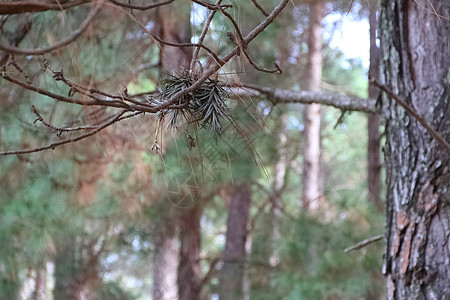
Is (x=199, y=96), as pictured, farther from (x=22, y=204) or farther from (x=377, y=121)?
(x=377, y=121)

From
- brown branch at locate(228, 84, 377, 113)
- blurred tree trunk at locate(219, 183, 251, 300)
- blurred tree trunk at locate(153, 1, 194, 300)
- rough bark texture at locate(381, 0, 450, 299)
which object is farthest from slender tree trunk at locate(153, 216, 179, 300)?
rough bark texture at locate(381, 0, 450, 299)

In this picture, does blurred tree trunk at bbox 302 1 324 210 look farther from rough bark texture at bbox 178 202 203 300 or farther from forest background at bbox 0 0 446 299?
rough bark texture at bbox 178 202 203 300

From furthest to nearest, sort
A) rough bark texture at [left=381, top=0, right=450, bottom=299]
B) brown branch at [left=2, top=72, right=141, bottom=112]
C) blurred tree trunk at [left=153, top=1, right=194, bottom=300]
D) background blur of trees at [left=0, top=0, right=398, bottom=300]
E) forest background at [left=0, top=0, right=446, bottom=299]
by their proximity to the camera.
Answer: blurred tree trunk at [left=153, top=1, right=194, bottom=300] < background blur of trees at [left=0, top=0, right=398, bottom=300] < rough bark texture at [left=381, top=0, right=450, bottom=299] < forest background at [left=0, top=0, right=446, bottom=299] < brown branch at [left=2, top=72, right=141, bottom=112]

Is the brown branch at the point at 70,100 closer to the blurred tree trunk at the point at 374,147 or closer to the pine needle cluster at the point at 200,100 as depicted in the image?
the pine needle cluster at the point at 200,100

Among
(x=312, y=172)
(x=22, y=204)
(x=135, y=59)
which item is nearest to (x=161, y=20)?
(x=135, y=59)

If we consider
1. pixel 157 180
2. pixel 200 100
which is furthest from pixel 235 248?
pixel 200 100
